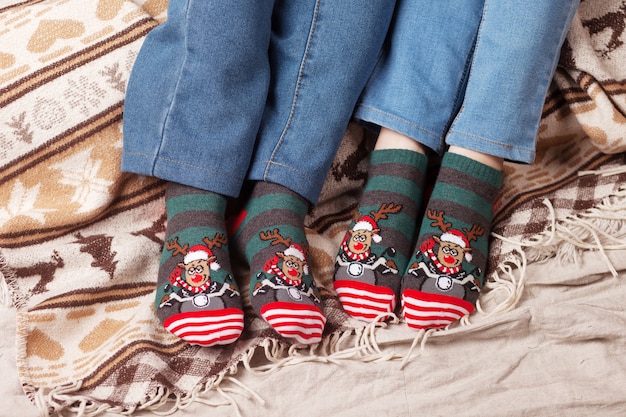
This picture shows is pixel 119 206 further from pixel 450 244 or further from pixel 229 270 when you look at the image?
pixel 450 244

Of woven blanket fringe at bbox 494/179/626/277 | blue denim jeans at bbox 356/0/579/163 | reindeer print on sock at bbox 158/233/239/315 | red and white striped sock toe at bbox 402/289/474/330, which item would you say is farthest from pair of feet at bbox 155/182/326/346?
woven blanket fringe at bbox 494/179/626/277

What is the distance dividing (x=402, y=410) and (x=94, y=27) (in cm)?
74

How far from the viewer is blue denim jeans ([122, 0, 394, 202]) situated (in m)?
0.90

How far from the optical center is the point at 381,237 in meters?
0.93

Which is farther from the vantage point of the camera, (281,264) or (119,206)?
(119,206)

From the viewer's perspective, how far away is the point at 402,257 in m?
0.94

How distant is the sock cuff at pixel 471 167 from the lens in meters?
0.95

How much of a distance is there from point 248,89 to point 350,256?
0.28 m

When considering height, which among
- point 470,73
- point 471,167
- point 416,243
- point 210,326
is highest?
point 470,73

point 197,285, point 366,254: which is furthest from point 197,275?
point 366,254

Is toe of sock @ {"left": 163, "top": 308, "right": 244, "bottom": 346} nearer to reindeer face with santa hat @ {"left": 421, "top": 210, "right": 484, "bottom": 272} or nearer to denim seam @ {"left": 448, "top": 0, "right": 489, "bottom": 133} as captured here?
reindeer face with santa hat @ {"left": 421, "top": 210, "right": 484, "bottom": 272}

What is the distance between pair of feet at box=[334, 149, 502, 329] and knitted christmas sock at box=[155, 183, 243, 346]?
0.16 m


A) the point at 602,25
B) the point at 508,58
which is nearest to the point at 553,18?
the point at 508,58

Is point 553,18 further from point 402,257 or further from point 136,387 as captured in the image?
point 136,387
